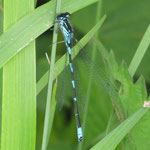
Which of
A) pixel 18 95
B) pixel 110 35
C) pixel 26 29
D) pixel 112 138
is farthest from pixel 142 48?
pixel 110 35

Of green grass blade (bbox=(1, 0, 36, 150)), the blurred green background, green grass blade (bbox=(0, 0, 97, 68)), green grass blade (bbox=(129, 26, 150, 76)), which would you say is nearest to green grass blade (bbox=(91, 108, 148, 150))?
green grass blade (bbox=(1, 0, 36, 150))

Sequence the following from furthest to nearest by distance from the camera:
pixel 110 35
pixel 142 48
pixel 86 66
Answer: pixel 110 35 → pixel 86 66 → pixel 142 48

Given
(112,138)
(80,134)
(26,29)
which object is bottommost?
(80,134)

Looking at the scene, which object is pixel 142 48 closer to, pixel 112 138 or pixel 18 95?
pixel 112 138

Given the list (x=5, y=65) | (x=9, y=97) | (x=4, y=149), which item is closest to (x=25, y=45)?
(x=5, y=65)

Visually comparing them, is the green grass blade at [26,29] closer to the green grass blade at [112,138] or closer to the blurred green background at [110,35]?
the green grass blade at [112,138]

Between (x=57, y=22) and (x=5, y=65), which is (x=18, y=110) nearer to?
(x=5, y=65)

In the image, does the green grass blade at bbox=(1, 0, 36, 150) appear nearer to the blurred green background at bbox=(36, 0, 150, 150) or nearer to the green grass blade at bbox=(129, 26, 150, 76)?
the green grass blade at bbox=(129, 26, 150, 76)

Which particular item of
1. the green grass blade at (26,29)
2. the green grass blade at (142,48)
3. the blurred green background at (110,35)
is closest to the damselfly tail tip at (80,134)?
the green grass blade at (142,48)
